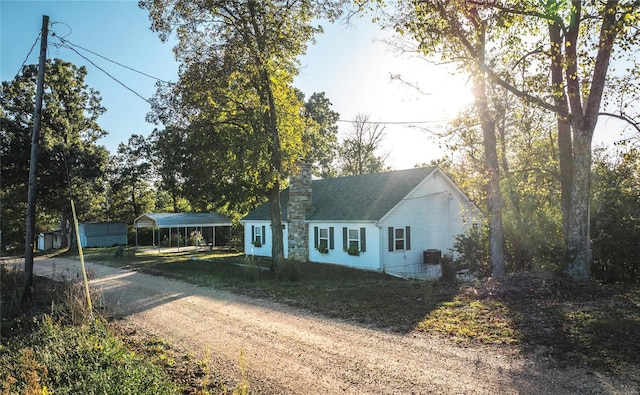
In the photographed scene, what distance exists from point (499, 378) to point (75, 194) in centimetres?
3655

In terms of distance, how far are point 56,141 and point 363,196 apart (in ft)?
86.8

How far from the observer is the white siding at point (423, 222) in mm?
19812

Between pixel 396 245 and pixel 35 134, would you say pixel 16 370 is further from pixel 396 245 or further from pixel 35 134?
pixel 396 245

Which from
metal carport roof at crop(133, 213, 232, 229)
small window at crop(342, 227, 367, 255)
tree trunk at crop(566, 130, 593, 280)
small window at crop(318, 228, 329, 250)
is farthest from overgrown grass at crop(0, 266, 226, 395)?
metal carport roof at crop(133, 213, 232, 229)

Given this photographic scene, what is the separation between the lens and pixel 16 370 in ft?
19.5

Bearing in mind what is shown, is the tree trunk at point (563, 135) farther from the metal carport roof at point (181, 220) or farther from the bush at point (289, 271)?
the metal carport roof at point (181, 220)

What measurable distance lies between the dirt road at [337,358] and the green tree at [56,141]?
28074mm

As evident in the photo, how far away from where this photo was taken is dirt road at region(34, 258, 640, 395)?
5.03 m

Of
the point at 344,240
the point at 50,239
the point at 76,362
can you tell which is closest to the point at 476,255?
the point at 344,240

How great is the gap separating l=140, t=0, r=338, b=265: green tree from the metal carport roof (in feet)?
66.4

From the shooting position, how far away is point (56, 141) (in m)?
33.4

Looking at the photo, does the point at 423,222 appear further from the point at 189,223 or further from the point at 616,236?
the point at 189,223

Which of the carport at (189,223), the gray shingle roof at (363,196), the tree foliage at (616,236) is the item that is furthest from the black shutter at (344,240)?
the carport at (189,223)

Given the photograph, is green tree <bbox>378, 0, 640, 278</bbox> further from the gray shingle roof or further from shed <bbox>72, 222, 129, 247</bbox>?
shed <bbox>72, 222, 129, 247</bbox>
